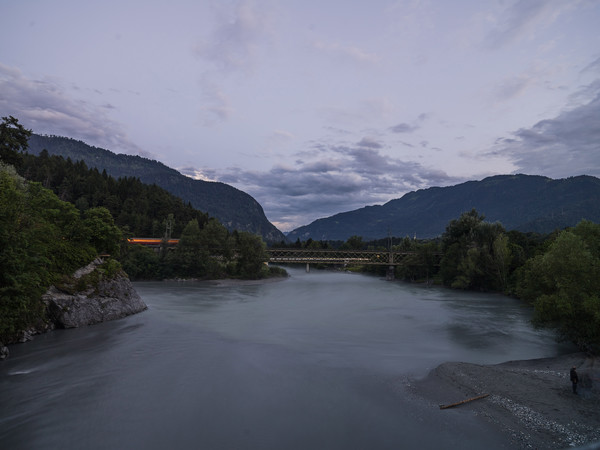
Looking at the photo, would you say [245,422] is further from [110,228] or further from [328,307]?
[328,307]

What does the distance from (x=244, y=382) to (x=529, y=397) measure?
44.2ft

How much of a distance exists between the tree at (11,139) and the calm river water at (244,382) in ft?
84.1

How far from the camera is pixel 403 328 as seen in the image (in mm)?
32312

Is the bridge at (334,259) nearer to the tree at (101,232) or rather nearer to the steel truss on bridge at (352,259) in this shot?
the steel truss on bridge at (352,259)

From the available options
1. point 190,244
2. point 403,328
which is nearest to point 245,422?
point 403,328

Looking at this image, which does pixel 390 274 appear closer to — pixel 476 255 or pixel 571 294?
pixel 476 255

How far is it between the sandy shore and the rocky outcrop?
1010 inches

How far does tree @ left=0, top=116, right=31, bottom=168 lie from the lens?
126ft

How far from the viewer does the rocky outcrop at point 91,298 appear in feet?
85.6

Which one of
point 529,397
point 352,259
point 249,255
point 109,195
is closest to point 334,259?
point 352,259

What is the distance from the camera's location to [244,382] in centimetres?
1781

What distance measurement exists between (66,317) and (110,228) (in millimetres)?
9634

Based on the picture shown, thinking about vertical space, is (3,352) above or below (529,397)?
above

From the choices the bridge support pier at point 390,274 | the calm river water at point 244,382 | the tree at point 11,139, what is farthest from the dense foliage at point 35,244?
→ the bridge support pier at point 390,274
